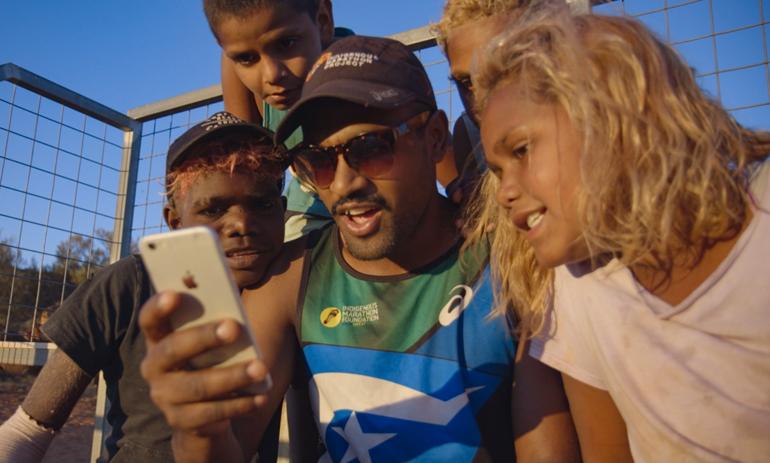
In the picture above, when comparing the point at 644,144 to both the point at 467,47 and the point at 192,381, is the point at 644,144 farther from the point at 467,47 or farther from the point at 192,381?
the point at 192,381

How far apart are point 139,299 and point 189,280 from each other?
135 centimetres

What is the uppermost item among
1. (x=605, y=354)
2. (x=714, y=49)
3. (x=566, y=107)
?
(x=714, y=49)

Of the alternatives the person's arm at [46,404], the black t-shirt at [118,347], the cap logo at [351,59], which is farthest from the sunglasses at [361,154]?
the person's arm at [46,404]

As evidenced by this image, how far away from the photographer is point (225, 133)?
2516mm

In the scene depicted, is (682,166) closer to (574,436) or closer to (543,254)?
(543,254)

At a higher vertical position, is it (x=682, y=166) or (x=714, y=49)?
(x=714, y=49)

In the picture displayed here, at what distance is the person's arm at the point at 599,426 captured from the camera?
6.30 ft

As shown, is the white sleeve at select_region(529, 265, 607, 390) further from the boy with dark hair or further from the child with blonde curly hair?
the boy with dark hair

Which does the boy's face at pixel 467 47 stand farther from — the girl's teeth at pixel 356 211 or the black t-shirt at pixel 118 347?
the black t-shirt at pixel 118 347

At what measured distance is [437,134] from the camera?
241 centimetres

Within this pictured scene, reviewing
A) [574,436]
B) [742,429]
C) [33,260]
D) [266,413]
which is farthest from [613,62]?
[33,260]

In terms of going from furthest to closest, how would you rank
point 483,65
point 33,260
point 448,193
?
1. point 33,260
2. point 448,193
3. point 483,65

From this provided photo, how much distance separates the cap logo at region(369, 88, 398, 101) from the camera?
2.02 metres

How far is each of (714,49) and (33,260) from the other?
495 centimetres
